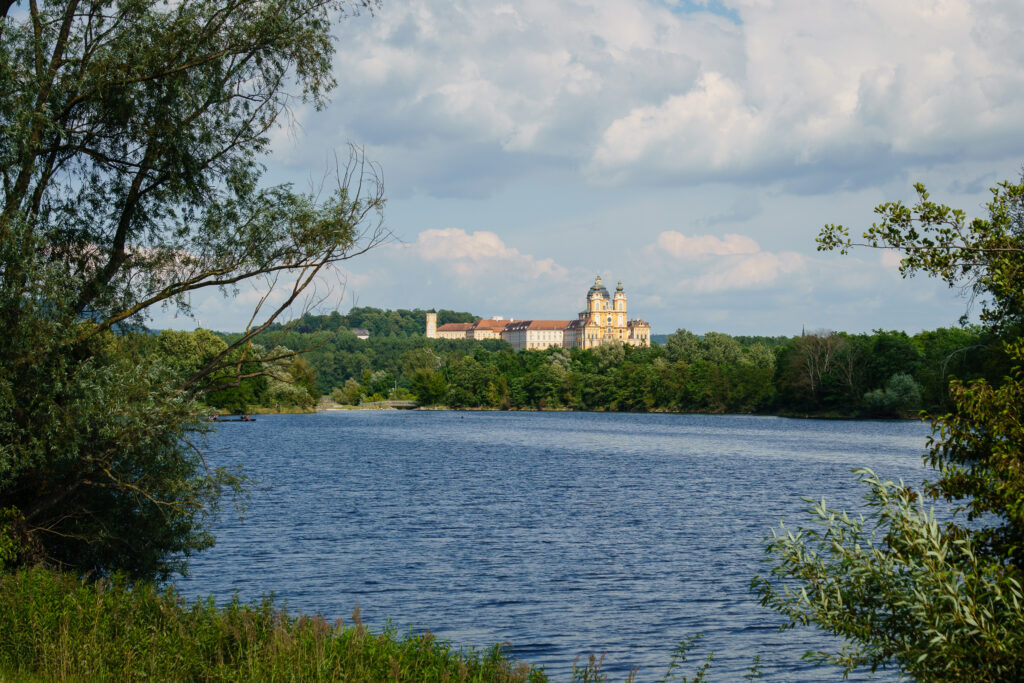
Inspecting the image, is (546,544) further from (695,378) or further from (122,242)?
(695,378)

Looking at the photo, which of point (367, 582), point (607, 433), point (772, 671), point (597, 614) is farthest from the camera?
Answer: point (607, 433)

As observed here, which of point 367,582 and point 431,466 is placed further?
point 431,466

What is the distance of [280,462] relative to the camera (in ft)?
198

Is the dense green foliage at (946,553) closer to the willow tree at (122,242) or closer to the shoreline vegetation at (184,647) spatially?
the shoreline vegetation at (184,647)

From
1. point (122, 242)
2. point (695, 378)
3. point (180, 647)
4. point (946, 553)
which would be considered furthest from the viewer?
point (695, 378)

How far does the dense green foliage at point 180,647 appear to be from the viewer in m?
8.69

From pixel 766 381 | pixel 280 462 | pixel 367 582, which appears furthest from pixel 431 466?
pixel 766 381

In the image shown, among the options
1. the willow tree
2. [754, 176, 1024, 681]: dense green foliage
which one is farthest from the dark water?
[754, 176, 1024, 681]: dense green foliage

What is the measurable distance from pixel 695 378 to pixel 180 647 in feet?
442

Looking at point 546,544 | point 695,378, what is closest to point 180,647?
point 546,544

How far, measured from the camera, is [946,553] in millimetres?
6406

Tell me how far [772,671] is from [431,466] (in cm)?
4175

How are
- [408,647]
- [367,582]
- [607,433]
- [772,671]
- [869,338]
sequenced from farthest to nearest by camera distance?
[869,338], [607,433], [367,582], [772,671], [408,647]

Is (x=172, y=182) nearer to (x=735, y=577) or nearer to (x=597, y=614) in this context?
(x=597, y=614)
